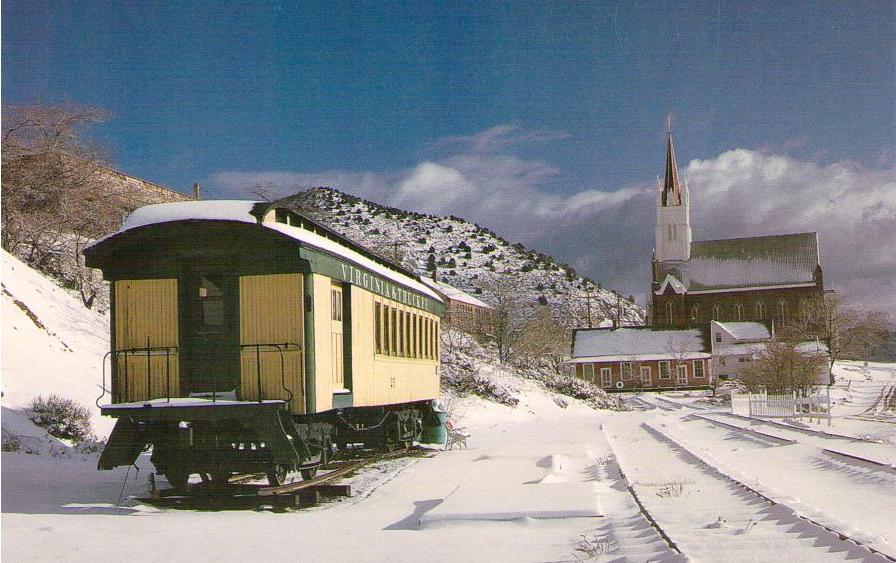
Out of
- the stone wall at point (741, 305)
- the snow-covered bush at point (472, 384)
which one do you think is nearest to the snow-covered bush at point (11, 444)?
the snow-covered bush at point (472, 384)

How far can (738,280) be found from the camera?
94.7 metres

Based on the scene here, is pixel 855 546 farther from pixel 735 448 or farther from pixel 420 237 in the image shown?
pixel 420 237

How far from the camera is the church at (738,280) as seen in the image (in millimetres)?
92438

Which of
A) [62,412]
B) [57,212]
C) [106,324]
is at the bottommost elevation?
[62,412]

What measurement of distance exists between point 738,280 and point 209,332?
89.4m

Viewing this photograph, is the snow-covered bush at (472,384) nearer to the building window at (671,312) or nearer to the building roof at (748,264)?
the building window at (671,312)

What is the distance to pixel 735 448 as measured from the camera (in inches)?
727

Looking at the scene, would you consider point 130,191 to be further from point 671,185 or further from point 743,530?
point 671,185

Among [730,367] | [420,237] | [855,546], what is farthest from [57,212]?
[420,237]

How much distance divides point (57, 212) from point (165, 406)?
21.6 meters

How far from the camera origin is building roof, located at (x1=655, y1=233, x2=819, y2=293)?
93250mm

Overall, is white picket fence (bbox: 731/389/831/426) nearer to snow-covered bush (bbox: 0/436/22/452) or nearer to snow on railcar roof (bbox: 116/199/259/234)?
snow on railcar roof (bbox: 116/199/259/234)

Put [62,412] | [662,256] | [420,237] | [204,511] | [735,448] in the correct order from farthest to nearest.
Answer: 1. [420,237]
2. [662,256]
3. [735,448]
4. [62,412]
5. [204,511]

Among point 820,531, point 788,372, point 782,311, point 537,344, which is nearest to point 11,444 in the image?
point 820,531
